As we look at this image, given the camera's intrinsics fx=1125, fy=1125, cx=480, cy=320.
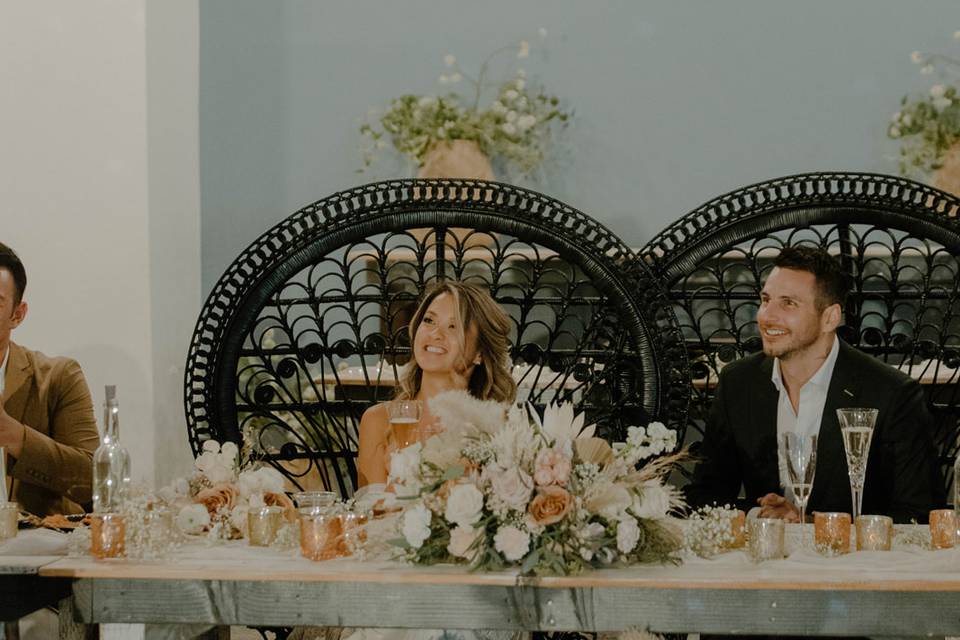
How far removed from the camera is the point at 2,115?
3.85 m

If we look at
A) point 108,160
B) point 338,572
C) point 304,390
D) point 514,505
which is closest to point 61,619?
point 338,572

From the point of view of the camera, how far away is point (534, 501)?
6.50ft

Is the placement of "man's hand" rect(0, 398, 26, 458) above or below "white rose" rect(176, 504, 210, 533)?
above

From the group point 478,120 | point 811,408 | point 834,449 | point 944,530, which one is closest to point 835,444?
point 834,449

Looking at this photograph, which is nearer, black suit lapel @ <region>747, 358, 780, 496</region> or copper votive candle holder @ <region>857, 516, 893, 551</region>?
copper votive candle holder @ <region>857, 516, 893, 551</region>

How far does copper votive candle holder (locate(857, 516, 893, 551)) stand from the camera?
7.17 feet

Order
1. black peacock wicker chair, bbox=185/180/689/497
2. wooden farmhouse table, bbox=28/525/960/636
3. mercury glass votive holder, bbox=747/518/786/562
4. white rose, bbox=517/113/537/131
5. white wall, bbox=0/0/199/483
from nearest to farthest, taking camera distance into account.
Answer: wooden farmhouse table, bbox=28/525/960/636
mercury glass votive holder, bbox=747/518/786/562
black peacock wicker chair, bbox=185/180/689/497
white wall, bbox=0/0/199/483
white rose, bbox=517/113/537/131

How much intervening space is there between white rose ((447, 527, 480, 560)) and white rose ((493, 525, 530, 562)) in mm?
56

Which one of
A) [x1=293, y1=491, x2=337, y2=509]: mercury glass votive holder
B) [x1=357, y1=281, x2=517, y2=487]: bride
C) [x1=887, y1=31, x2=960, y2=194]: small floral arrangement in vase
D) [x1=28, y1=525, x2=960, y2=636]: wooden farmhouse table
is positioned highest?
[x1=887, y1=31, x2=960, y2=194]: small floral arrangement in vase

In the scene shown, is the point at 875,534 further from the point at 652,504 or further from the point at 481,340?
the point at 481,340

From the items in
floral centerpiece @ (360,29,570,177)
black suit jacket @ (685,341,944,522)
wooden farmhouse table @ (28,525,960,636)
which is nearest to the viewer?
wooden farmhouse table @ (28,525,960,636)

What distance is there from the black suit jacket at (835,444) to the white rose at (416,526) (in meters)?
1.38

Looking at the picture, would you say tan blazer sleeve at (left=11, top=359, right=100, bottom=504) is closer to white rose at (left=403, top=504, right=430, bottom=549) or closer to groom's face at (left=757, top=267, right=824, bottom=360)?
white rose at (left=403, top=504, right=430, bottom=549)

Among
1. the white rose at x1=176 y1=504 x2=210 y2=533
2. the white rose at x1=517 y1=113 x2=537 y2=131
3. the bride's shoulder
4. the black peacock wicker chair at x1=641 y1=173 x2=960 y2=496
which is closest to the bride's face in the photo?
the bride's shoulder
